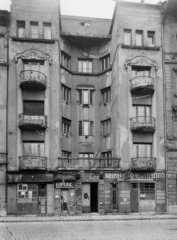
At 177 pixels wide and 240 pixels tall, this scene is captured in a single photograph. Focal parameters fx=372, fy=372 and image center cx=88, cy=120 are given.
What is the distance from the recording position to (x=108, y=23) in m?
43.2

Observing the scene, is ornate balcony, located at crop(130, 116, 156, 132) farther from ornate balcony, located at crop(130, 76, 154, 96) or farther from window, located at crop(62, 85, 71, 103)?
window, located at crop(62, 85, 71, 103)

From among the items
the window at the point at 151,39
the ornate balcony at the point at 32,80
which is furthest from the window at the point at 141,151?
the ornate balcony at the point at 32,80

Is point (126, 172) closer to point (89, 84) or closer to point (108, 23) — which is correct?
point (89, 84)

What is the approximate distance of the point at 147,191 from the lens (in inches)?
1389

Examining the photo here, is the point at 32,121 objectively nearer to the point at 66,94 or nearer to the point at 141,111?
the point at 66,94

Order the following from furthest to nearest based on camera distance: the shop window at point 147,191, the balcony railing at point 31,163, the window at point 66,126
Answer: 1. the window at point 66,126
2. the shop window at point 147,191
3. the balcony railing at point 31,163

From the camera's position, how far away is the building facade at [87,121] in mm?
34625

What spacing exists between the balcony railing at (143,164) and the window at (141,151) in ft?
3.14

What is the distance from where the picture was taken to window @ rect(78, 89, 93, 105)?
39.7 meters

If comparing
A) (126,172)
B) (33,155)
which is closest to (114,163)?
(126,172)

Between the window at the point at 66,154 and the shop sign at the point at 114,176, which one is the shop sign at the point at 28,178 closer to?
the window at the point at 66,154

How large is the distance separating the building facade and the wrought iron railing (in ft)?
0.32

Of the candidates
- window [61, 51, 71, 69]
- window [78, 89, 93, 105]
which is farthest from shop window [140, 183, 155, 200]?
window [61, 51, 71, 69]

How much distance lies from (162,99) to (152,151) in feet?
17.3
